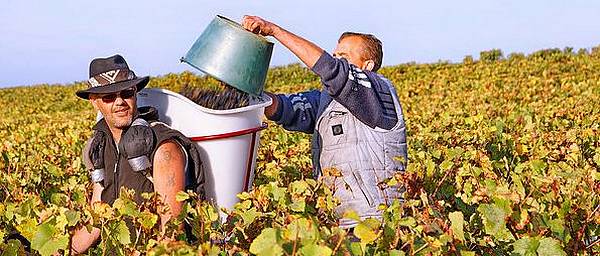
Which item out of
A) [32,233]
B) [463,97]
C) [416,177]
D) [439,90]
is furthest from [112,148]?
[439,90]

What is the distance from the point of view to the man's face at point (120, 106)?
3.49 m

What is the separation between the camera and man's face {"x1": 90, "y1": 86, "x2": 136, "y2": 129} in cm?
349

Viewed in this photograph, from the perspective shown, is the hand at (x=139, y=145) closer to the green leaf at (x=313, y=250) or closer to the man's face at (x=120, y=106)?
the man's face at (x=120, y=106)

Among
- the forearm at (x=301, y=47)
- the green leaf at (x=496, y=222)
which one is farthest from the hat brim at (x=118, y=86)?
the green leaf at (x=496, y=222)

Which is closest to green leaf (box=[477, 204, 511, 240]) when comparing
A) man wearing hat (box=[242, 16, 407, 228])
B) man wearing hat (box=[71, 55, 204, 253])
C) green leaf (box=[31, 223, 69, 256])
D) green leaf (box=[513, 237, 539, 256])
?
green leaf (box=[513, 237, 539, 256])

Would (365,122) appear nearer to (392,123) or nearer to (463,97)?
(392,123)

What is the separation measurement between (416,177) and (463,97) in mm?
12606

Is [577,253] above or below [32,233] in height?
below

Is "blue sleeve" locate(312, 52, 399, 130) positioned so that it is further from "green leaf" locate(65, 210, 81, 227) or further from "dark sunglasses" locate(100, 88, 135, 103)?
"green leaf" locate(65, 210, 81, 227)

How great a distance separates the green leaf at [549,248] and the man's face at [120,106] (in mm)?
1631


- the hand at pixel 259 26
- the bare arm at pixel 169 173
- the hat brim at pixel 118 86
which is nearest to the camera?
the bare arm at pixel 169 173

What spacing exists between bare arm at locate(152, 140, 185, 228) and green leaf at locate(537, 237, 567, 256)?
1.28 m

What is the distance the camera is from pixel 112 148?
366cm

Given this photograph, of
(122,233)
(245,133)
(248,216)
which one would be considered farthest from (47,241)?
(245,133)
